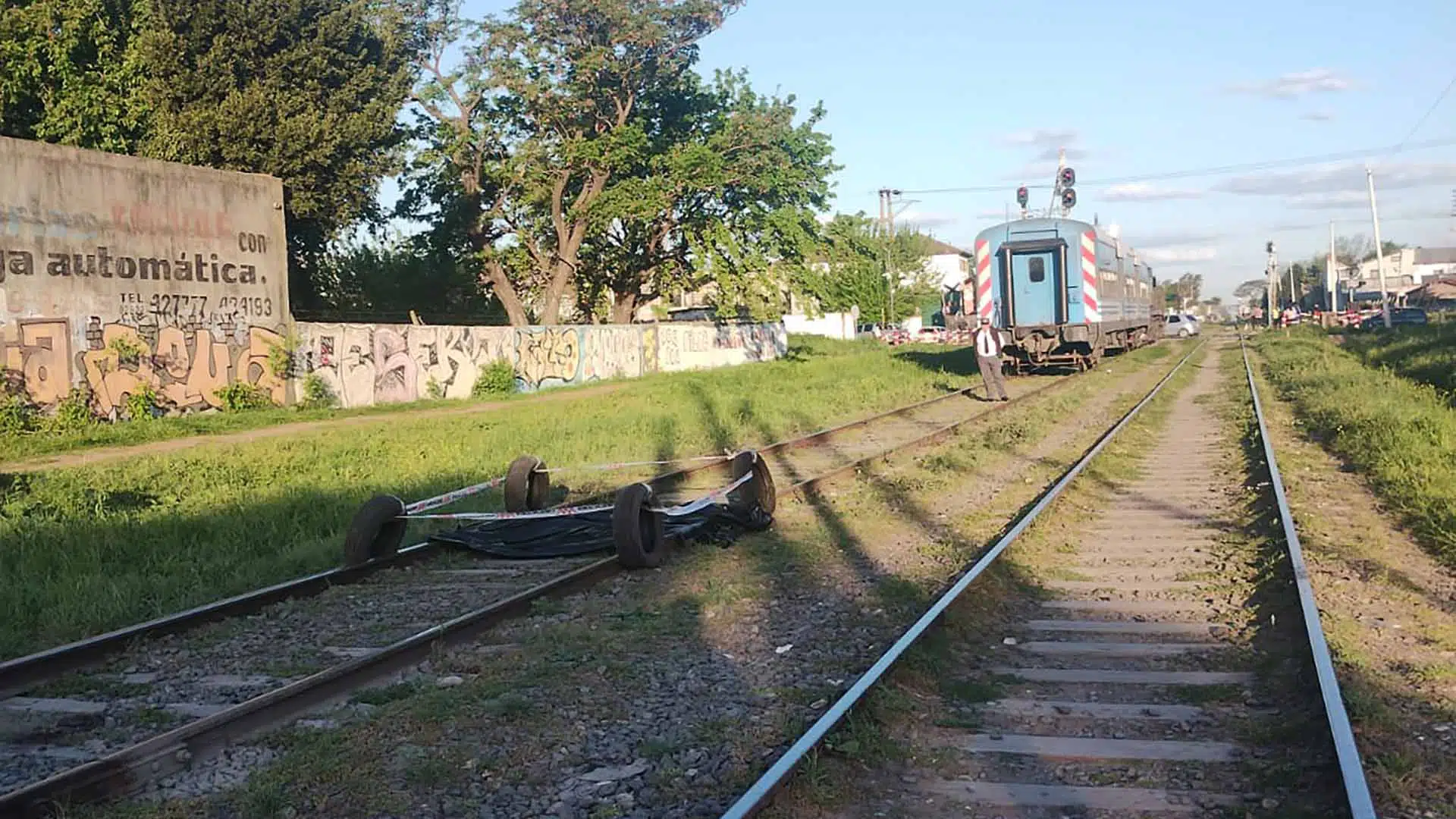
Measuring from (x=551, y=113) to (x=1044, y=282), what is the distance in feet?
57.4

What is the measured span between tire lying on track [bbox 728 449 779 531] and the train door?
17.0 metres

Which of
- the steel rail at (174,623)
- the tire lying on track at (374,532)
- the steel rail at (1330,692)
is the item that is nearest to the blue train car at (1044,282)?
the steel rail at (1330,692)

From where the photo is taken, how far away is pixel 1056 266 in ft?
85.9

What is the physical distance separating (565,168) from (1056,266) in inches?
672

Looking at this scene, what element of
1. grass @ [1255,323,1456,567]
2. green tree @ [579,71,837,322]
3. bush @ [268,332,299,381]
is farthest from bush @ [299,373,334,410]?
grass @ [1255,323,1456,567]

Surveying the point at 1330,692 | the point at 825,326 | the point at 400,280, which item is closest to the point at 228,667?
the point at 1330,692

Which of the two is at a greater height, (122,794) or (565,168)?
(565,168)

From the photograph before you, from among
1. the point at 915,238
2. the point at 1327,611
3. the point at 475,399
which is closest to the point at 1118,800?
the point at 1327,611

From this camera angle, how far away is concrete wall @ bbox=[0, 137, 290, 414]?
798 inches

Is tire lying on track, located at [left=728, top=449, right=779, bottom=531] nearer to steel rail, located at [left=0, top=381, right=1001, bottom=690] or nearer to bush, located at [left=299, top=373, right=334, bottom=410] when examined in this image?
steel rail, located at [left=0, top=381, right=1001, bottom=690]

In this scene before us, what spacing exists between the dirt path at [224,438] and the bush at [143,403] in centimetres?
191

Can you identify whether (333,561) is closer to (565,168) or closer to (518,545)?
(518,545)

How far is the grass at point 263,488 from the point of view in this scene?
28.7 feet

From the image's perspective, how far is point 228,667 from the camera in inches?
265
